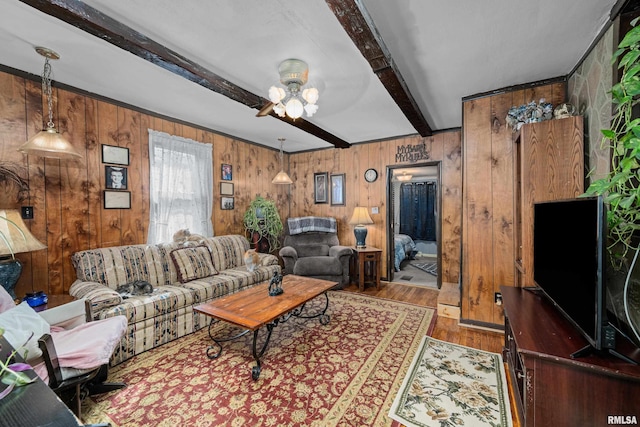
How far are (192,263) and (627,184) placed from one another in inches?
150

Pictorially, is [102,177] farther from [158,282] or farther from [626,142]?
[626,142]

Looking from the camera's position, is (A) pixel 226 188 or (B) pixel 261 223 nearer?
(A) pixel 226 188

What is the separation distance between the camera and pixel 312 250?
452 cm

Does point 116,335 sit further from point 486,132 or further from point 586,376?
A: point 486,132

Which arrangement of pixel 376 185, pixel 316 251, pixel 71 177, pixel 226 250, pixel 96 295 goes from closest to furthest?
1. pixel 96 295
2. pixel 71 177
3. pixel 226 250
4. pixel 316 251
5. pixel 376 185

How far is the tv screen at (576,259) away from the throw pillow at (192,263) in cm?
330

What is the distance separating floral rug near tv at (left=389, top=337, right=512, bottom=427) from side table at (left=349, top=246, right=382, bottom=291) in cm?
184

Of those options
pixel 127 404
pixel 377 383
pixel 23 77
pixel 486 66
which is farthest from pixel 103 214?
pixel 486 66

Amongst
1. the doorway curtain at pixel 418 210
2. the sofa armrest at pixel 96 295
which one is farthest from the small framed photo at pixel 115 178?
the doorway curtain at pixel 418 210

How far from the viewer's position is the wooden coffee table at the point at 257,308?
6.47ft

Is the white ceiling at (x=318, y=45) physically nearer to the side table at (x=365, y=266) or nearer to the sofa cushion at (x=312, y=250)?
the side table at (x=365, y=266)

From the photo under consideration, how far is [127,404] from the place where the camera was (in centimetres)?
170

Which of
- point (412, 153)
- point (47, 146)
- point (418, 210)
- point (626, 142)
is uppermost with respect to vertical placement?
point (412, 153)

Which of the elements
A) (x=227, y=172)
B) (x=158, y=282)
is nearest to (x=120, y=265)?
(x=158, y=282)
